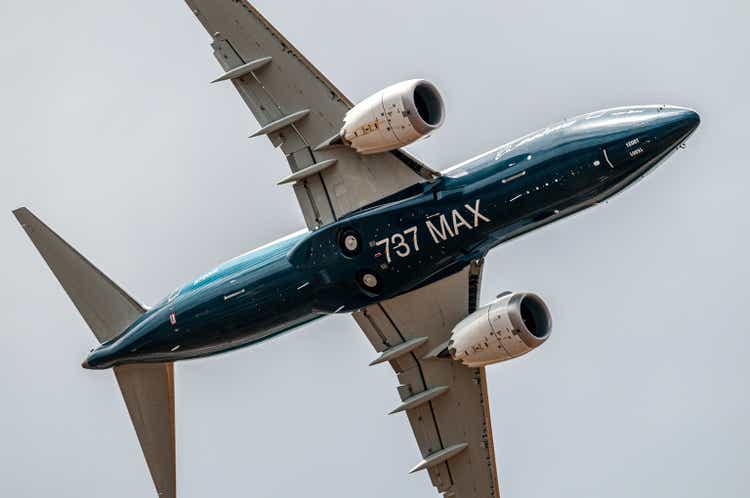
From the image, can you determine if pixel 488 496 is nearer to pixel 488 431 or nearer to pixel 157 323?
pixel 488 431

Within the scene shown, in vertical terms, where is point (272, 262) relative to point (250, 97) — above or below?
below

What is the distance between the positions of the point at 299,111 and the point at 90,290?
976cm

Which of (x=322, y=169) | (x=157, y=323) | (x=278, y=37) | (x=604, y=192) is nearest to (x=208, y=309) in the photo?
(x=157, y=323)

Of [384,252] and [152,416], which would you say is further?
[152,416]

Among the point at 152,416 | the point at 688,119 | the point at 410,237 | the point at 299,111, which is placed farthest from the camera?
the point at 152,416

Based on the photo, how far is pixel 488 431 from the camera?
54.9 m

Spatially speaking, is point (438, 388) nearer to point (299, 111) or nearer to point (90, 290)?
point (299, 111)

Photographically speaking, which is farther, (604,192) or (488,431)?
(488,431)

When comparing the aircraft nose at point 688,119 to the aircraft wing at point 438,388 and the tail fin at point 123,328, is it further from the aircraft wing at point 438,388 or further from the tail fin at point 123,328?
the tail fin at point 123,328

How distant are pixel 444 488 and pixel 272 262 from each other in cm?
1070

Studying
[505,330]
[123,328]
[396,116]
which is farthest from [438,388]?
[396,116]

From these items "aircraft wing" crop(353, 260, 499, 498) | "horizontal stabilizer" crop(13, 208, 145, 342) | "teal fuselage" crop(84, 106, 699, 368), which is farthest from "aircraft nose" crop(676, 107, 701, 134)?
"horizontal stabilizer" crop(13, 208, 145, 342)

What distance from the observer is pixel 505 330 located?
49.4 meters

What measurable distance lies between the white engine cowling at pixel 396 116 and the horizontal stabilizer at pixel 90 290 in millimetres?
10649
